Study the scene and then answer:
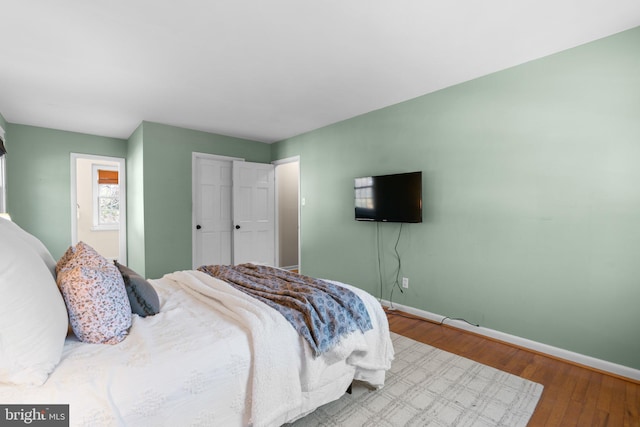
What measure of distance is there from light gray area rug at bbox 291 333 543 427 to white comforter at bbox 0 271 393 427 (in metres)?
0.15

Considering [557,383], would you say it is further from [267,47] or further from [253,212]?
[253,212]

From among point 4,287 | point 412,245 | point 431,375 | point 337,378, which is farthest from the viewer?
point 412,245

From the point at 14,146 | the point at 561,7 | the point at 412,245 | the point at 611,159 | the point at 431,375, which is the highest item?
the point at 561,7

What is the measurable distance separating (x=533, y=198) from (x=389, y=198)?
1374mm

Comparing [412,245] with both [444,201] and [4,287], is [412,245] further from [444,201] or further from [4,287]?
[4,287]

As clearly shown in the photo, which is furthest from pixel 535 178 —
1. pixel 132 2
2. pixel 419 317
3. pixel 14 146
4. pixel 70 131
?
pixel 14 146

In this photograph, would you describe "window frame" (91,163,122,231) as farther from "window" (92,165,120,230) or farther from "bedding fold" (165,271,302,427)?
"bedding fold" (165,271,302,427)

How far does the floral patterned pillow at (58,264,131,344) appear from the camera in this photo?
4.28ft

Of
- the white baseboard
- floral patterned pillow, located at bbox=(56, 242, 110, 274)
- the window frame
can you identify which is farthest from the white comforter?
the window frame

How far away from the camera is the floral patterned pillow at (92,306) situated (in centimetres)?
130

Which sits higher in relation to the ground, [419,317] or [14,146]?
[14,146]

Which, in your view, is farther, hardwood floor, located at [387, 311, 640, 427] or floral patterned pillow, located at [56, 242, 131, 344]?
hardwood floor, located at [387, 311, 640, 427]

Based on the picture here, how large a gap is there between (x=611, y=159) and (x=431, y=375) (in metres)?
2.10

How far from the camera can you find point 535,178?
2.54 meters
